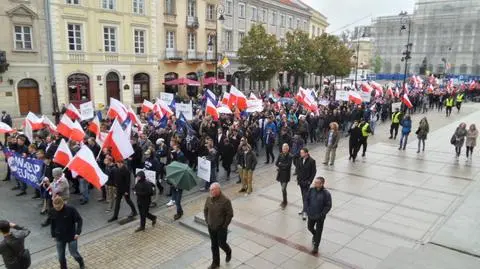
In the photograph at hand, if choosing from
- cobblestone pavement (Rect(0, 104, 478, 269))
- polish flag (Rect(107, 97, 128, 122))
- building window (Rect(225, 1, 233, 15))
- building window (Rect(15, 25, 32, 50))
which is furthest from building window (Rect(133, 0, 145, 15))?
cobblestone pavement (Rect(0, 104, 478, 269))

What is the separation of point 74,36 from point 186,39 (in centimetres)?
1111

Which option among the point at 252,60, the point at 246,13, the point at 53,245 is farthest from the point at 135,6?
the point at 53,245

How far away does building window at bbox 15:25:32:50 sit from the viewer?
2555 cm

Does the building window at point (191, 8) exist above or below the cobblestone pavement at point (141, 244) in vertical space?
above

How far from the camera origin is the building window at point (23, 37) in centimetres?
2555

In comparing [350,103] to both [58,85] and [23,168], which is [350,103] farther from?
[58,85]

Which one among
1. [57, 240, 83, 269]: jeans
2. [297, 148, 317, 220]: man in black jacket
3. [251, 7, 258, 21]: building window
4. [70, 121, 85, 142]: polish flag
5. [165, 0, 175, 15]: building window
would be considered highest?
[251, 7, 258, 21]: building window

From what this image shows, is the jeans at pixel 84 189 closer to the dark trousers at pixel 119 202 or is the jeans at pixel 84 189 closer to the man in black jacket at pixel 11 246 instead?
the dark trousers at pixel 119 202

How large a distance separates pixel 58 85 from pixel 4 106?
152 inches

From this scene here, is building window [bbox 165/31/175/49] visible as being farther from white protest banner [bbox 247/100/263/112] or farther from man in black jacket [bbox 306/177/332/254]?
man in black jacket [bbox 306/177/332/254]

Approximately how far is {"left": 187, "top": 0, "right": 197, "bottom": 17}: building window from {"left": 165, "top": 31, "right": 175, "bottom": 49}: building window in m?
2.70

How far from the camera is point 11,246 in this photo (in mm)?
5949

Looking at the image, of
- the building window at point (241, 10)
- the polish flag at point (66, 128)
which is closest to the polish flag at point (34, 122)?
the polish flag at point (66, 128)

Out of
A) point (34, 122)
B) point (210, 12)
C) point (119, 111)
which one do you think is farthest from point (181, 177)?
point (210, 12)
